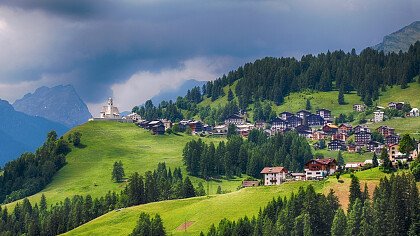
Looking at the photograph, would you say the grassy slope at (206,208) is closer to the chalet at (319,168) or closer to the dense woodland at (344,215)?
the dense woodland at (344,215)

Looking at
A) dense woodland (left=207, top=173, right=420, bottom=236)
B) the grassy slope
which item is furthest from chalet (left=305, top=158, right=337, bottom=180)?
dense woodland (left=207, top=173, right=420, bottom=236)

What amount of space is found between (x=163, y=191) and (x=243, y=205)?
37.8 meters

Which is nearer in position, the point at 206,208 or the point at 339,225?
the point at 339,225

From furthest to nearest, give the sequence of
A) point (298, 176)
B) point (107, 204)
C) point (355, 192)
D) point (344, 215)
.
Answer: point (298, 176) < point (107, 204) < point (355, 192) < point (344, 215)

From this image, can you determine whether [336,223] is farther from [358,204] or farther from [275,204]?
[275,204]

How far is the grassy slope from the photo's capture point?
151 metres

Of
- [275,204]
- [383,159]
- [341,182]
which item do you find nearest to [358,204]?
[275,204]

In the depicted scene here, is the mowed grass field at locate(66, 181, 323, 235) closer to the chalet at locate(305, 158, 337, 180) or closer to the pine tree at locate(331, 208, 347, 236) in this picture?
the chalet at locate(305, 158, 337, 180)

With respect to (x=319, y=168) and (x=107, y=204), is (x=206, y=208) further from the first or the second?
(x=107, y=204)

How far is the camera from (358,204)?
397ft

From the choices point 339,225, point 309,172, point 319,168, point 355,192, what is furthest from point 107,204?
point 339,225

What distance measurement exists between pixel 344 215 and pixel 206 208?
4682 cm

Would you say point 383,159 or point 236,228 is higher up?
point 383,159

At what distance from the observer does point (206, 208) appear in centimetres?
16138
